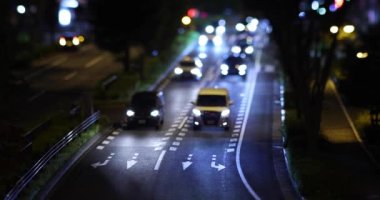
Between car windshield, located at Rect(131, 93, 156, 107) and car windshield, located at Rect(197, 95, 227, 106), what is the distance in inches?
96.1

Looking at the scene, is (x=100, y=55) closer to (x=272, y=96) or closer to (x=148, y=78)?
(x=148, y=78)

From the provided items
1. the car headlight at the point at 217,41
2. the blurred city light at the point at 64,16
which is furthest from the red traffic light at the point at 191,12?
the blurred city light at the point at 64,16

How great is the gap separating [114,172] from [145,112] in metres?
10.7

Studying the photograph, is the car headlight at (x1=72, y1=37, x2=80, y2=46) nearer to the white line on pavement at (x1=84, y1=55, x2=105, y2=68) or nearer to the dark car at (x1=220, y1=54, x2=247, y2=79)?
the white line on pavement at (x1=84, y1=55, x2=105, y2=68)

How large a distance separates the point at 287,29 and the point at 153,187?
546 inches

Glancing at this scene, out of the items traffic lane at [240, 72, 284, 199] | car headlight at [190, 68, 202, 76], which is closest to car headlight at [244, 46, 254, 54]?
car headlight at [190, 68, 202, 76]

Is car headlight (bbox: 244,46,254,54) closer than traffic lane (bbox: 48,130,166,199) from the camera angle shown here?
No

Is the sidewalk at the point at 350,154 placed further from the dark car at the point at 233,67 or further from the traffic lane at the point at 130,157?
the dark car at the point at 233,67

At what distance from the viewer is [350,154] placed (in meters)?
33.6

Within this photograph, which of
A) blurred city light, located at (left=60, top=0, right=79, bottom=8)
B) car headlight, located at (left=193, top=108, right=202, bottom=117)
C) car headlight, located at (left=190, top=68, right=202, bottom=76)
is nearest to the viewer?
car headlight, located at (left=193, top=108, right=202, bottom=117)

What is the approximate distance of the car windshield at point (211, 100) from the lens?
41562 millimetres

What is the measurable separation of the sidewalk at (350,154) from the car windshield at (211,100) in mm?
5361

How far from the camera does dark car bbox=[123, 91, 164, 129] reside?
40375 mm

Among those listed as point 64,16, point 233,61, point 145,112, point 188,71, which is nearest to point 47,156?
point 145,112
